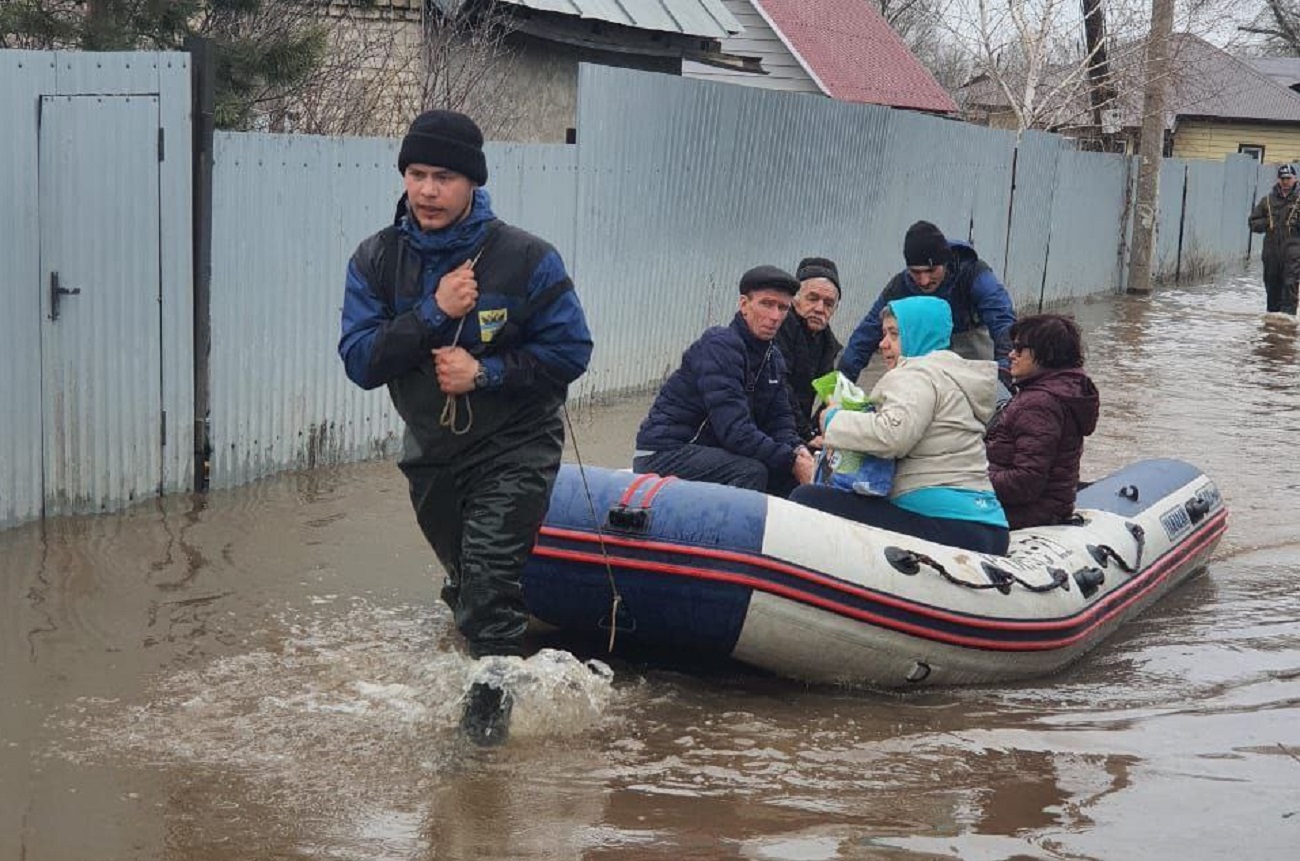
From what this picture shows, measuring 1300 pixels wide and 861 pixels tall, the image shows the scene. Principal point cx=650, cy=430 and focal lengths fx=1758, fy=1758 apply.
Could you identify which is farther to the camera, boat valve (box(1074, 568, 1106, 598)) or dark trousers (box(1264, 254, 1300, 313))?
dark trousers (box(1264, 254, 1300, 313))

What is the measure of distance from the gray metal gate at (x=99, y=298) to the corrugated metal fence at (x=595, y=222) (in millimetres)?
95

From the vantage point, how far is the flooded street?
4840 mm

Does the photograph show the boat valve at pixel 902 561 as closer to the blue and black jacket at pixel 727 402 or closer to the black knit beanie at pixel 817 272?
the blue and black jacket at pixel 727 402

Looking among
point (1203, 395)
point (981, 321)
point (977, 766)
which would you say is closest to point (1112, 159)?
point (1203, 395)

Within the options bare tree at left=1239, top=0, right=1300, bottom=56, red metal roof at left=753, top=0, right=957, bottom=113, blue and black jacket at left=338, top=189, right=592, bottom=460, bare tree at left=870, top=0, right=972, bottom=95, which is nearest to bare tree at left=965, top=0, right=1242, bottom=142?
red metal roof at left=753, top=0, right=957, bottom=113

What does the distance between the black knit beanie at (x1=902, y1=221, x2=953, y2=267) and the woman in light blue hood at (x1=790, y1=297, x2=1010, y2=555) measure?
2130 millimetres

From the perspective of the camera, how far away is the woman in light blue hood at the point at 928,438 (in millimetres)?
6672

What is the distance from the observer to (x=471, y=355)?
18.2 feet

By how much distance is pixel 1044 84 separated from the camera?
3150 cm

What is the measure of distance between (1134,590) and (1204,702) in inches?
48.5

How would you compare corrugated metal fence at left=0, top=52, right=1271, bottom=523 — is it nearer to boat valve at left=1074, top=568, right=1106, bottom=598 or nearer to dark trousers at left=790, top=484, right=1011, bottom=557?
dark trousers at left=790, top=484, right=1011, bottom=557

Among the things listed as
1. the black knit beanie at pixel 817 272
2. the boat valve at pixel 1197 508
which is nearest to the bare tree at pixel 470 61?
the black knit beanie at pixel 817 272

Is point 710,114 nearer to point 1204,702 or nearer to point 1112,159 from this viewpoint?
point 1204,702

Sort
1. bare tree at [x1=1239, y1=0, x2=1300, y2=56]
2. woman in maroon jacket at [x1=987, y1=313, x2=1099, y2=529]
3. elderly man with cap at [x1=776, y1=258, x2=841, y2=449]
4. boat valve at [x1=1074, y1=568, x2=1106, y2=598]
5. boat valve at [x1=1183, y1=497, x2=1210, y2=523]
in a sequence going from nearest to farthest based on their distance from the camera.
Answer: boat valve at [x1=1074, y1=568, x2=1106, y2=598] < woman in maroon jacket at [x1=987, y1=313, x2=1099, y2=529] < elderly man with cap at [x1=776, y1=258, x2=841, y2=449] < boat valve at [x1=1183, y1=497, x2=1210, y2=523] < bare tree at [x1=1239, y1=0, x2=1300, y2=56]
